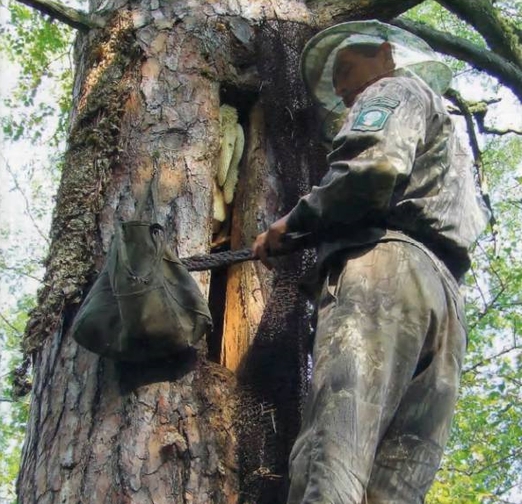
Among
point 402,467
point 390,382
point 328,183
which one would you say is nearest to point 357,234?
point 328,183

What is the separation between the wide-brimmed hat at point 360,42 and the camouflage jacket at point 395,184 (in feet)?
1.21

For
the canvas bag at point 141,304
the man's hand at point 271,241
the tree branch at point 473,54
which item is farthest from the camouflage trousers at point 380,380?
the tree branch at point 473,54

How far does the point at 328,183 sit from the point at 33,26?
21.8ft

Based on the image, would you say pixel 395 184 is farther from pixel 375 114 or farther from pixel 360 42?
pixel 360 42

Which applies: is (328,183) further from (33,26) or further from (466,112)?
(33,26)

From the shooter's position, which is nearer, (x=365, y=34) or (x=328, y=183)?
(x=328, y=183)

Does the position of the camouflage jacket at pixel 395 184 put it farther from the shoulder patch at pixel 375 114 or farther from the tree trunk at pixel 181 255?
the tree trunk at pixel 181 255

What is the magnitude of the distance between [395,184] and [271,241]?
546mm

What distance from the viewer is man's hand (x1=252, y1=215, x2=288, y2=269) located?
145 inches

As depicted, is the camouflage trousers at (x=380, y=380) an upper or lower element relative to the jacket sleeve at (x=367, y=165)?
lower

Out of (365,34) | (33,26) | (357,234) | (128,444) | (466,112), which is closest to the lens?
(357,234)

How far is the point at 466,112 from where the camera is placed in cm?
689

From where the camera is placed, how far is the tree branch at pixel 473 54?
617 cm

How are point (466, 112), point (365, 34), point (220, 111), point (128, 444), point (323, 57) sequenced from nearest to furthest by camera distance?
point (128, 444), point (365, 34), point (323, 57), point (220, 111), point (466, 112)
